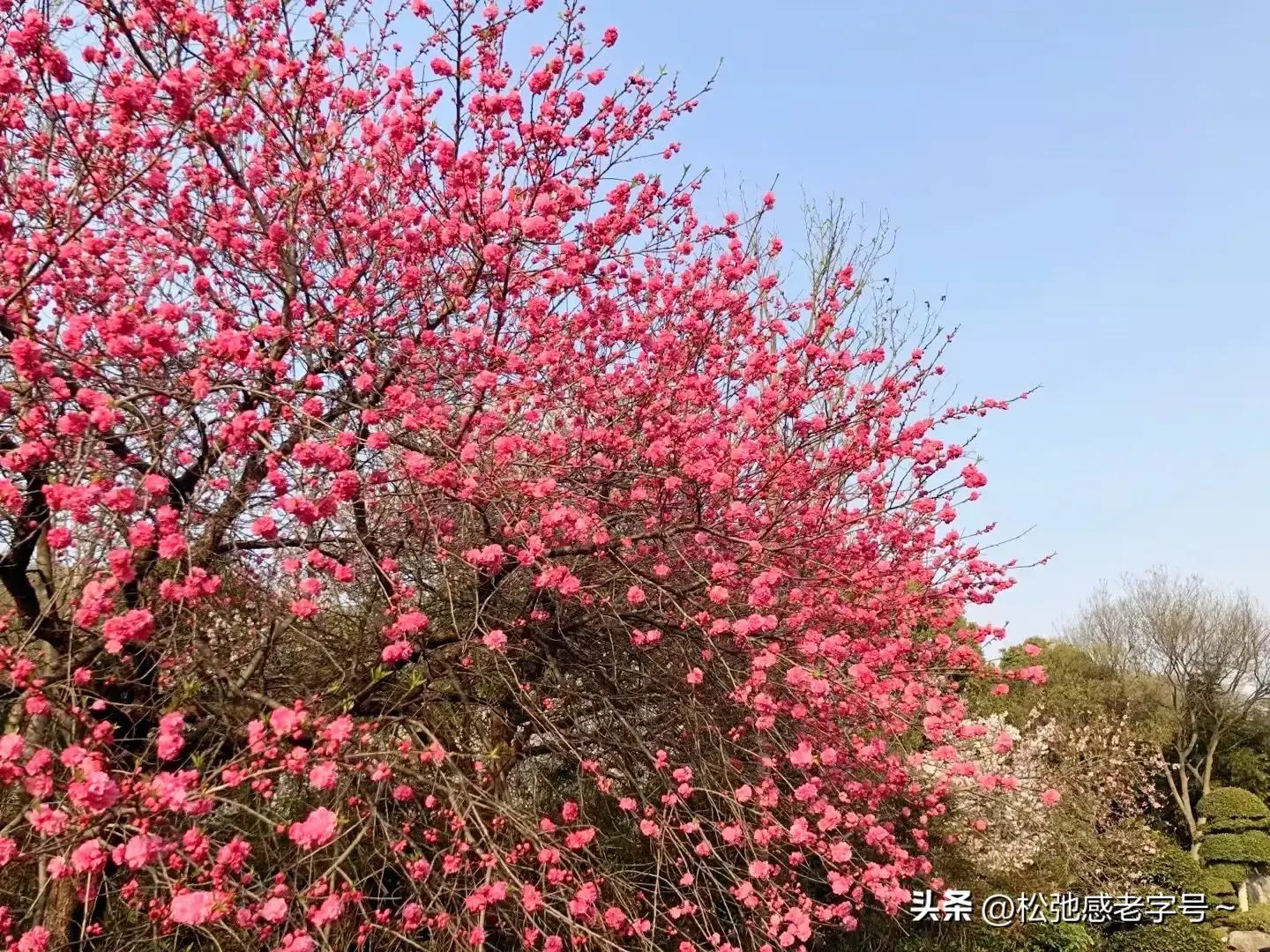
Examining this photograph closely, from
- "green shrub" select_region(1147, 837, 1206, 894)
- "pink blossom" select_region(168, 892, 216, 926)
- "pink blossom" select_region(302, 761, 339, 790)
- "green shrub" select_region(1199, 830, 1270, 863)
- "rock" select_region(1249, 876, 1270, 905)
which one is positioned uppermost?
"pink blossom" select_region(302, 761, 339, 790)

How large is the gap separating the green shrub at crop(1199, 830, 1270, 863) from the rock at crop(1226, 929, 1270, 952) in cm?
332

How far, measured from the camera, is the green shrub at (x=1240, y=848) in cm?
1686

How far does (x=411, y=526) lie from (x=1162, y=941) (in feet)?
38.9

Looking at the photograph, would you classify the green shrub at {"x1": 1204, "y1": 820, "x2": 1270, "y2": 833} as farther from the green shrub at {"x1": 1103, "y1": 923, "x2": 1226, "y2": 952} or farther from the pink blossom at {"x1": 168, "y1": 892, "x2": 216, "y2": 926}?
the pink blossom at {"x1": 168, "y1": 892, "x2": 216, "y2": 926}

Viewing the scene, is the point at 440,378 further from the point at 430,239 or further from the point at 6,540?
the point at 6,540

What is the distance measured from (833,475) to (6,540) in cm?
428

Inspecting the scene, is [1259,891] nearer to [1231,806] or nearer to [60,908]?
[1231,806]

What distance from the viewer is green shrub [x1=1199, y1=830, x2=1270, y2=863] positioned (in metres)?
16.9

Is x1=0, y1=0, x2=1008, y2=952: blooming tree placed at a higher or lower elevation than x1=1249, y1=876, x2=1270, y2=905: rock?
higher

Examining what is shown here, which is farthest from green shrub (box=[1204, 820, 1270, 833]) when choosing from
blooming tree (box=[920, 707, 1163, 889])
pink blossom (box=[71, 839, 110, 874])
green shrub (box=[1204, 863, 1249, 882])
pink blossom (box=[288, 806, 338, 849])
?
pink blossom (box=[71, 839, 110, 874])

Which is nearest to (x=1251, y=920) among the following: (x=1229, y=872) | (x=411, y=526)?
(x=1229, y=872)

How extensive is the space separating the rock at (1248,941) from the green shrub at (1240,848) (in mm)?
3322

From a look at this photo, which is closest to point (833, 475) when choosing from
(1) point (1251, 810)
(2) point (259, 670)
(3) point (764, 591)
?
(3) point (764, 591)

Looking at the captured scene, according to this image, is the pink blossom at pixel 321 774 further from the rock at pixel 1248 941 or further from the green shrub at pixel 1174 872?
the rock at pixel 1248 941
